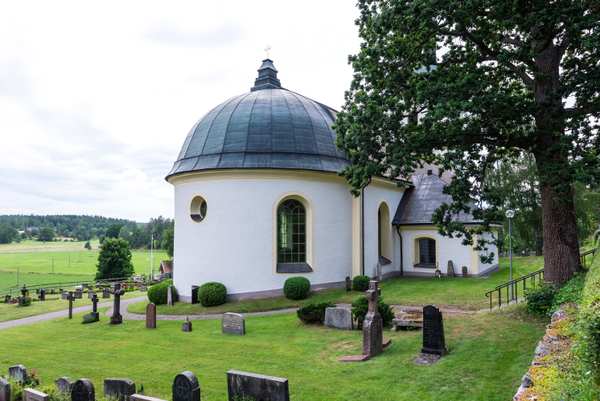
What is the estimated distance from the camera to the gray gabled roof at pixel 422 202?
84.3ft

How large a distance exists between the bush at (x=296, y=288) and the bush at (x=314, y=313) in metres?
4.26

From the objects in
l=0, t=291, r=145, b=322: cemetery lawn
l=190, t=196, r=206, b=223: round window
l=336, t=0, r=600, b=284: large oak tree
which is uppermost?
l=336, t=0, r=600, b=284: large oak tree

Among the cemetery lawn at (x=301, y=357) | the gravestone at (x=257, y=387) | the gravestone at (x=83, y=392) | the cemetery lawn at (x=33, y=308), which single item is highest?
the gravestone at (x=257, y=387)

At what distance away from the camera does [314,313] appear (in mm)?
14156

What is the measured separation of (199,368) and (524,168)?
30858 millimetres

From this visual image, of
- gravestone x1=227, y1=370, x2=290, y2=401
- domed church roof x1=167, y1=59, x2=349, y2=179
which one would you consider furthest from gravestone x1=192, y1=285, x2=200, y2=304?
gravestone x1=227, y1=370, x2=290, y2=401

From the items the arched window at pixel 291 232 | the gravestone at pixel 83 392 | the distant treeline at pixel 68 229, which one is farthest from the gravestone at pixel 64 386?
the distant treeline at pixel 68 229

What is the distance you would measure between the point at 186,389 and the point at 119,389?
194 centimetres

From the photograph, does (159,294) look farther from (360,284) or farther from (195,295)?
(360,284)

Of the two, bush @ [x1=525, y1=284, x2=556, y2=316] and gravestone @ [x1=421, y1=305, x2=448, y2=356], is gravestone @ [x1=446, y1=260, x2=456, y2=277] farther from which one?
gravestone @ [x1=421, y1=305, x2=448, y2=356]

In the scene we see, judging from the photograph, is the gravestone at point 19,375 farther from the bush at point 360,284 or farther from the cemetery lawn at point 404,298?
the bush at point 360,284

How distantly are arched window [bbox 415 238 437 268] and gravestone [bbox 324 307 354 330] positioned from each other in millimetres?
13715

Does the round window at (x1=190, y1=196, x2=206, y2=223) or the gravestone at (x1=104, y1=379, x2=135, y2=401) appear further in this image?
the round window at (x1=190, y1=196, x2=206, y2=223)

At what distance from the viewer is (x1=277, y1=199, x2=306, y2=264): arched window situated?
20109 millimetres
